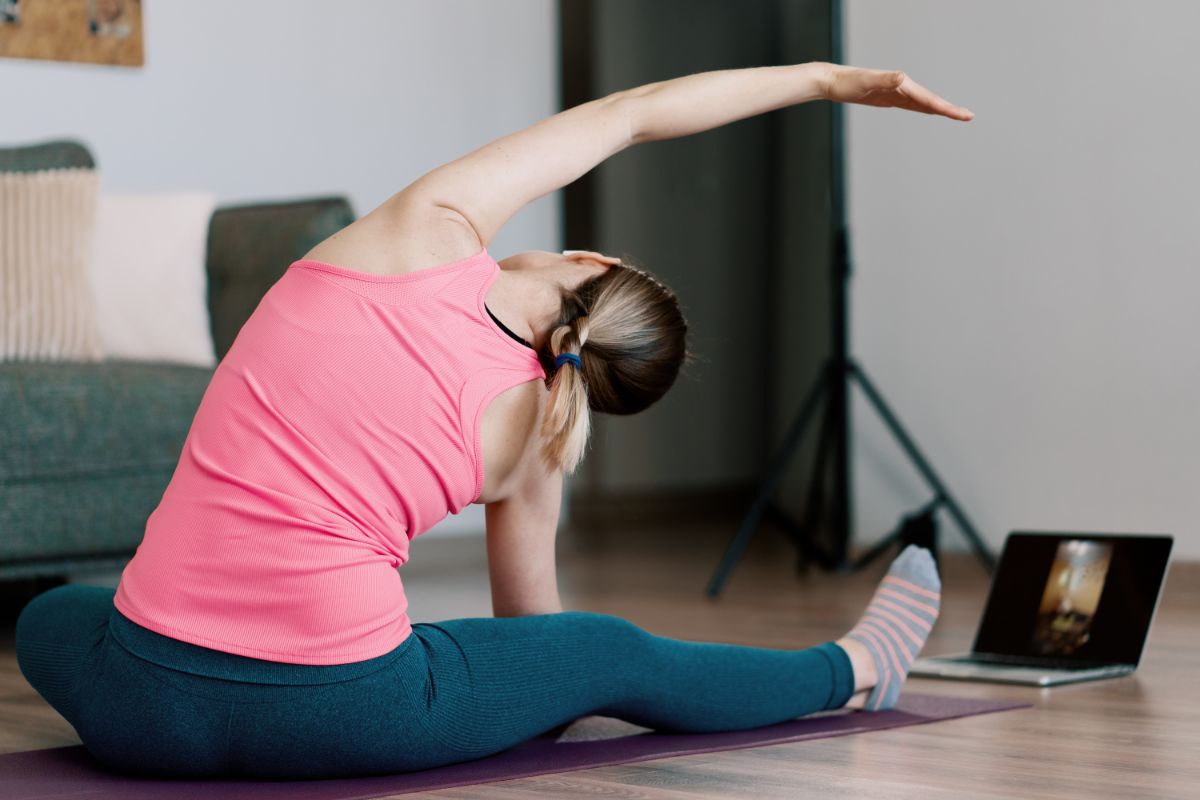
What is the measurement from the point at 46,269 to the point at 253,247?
0.42 metres

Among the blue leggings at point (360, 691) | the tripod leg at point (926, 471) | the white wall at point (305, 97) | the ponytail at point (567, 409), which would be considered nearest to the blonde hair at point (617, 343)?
the ponytail at point (567, 409)

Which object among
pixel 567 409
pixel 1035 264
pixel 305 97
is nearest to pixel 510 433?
pixel 567 409

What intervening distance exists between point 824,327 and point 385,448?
147 inches

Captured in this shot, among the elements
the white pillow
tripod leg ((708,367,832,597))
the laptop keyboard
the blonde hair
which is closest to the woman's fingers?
the blonde hair

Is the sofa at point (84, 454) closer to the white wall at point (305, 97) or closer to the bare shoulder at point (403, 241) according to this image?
the white wall at point (305, 97)

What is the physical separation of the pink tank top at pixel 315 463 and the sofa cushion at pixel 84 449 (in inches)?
51.9

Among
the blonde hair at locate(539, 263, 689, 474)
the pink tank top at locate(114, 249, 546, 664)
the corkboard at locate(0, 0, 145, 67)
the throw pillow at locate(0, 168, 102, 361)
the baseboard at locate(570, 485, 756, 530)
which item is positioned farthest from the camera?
the baseboard at locate(570, 485, 756, 530)

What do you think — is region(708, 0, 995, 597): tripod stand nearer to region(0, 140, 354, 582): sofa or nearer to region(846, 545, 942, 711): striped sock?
region(0, 140, 354, 582): sofa

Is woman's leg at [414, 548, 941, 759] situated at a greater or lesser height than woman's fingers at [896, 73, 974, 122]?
lesser

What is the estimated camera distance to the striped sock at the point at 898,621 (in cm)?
199

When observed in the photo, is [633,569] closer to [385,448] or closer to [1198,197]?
[1198,197]

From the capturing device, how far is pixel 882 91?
1662 mm

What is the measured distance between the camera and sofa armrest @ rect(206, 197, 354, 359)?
324 cm

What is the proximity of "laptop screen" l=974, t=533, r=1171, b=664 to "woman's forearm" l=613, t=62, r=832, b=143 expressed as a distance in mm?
1144
